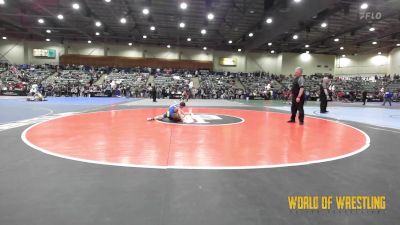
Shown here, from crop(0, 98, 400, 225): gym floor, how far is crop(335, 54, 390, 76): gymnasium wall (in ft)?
134

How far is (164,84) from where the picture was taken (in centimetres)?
3131

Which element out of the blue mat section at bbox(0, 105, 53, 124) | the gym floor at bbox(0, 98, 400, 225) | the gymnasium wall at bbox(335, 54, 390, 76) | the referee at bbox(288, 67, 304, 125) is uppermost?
the gymnasium wall at bbox(335, 54, 390, 76)

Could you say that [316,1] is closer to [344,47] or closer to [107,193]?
[107,193]

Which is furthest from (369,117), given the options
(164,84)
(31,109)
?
(164,84)

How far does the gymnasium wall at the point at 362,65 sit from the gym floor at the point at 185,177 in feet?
134

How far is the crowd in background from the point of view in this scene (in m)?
27.9

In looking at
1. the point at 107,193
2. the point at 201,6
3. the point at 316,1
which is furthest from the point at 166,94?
the point at 107,193

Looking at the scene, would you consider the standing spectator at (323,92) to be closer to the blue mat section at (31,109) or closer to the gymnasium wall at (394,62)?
the blue mat section at (31,109)

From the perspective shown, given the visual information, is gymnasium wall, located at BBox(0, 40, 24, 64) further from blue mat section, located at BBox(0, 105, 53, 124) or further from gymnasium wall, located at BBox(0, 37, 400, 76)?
blue mat section, located at BBox(0, 105, 53, 124)

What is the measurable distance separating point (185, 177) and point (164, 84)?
93.3 ft

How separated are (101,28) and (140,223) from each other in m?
31.3

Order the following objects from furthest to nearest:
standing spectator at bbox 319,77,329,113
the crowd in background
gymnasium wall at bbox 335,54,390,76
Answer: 1. gymnasium wall at bbox 335,54,390,76
2. the crowd in background
3. standing spectator at bbox 319,77,329,113

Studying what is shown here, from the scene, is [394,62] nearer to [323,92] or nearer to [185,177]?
[323,92]

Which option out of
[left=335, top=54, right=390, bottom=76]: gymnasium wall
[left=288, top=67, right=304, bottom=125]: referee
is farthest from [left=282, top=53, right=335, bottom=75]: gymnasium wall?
[left=288, top=67, right=304, bottom=125]: referee
